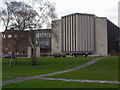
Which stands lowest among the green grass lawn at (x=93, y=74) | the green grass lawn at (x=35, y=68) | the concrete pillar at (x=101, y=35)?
the green grass lawn at (x=35, y=68)

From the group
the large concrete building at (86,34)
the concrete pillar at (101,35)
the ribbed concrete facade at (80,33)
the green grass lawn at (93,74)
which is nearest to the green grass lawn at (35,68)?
the green grass lawn at (93,74)

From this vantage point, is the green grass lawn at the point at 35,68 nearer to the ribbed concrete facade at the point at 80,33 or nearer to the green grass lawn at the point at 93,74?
the green grass lawn at the point at 93,74

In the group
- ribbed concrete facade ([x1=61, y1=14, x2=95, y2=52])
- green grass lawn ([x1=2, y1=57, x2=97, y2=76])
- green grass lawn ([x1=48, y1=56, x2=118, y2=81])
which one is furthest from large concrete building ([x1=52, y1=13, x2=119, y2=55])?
green grass lawn ([x1=48, y1=56, x2=118, y2=81])

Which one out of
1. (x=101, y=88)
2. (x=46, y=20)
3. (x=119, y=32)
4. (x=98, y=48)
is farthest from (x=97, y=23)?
(x=101, y=88)

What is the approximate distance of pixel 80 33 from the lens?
8544 cm

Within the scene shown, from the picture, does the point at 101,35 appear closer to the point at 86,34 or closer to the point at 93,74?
the point at 86,34

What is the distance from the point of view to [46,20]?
1556 inches

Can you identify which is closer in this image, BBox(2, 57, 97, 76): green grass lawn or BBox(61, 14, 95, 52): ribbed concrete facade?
BBox(2, 57, 97, 76): green grass lawn

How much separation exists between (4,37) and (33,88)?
27.6 meters

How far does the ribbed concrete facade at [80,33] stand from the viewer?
85.5 m

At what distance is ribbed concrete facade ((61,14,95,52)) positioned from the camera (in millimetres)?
85500

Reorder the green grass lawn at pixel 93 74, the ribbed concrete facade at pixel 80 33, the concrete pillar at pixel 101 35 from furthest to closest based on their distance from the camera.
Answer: the concrete pillar at pixel 101 35
the ribbed concrete facade at pixel 80 33
the green grass lawn at pixel 93 74

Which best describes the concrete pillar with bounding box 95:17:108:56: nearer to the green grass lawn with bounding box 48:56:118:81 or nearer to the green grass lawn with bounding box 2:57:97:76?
the green grass lawn with bounding box 2:57:97:76

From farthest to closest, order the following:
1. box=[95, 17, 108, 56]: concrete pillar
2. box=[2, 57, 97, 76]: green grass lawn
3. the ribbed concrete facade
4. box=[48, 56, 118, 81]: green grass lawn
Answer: box=[95, 17, 108, 56]: concrete pillar
the ribbed concrete facade
box=[2, 57, 97, 76]: green grass lawn
box=[48, 56, 118, 81]: green grass lawn
